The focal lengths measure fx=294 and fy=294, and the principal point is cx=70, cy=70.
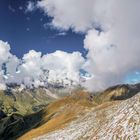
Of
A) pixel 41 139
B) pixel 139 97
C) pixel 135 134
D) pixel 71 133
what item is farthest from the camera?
pixel 41 139

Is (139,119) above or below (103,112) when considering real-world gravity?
below

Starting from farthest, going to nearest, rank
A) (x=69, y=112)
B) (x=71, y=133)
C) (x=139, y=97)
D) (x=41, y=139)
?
(x=69, y=112), (x=41, y=139), (x=71, y=133), (x=139, y=97)

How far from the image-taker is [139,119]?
61.0m

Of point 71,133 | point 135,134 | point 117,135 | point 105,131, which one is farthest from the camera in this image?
point 71,133

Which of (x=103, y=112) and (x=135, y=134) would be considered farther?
(x=103, y=112)

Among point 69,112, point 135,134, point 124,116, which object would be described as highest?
point 69,112

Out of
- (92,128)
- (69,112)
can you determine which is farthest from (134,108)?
(69,112)

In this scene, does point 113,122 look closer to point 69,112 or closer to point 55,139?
point 55,139

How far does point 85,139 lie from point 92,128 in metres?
6.48

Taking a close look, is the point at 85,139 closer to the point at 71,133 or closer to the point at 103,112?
the point at 71,133

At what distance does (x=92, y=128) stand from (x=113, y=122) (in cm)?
880

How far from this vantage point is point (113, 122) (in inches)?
2731

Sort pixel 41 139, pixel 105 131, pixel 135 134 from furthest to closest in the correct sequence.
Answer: pixel 41 139
pixel 105 131
pixel 135 134

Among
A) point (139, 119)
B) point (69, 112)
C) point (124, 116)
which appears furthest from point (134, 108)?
point (69, 112)
